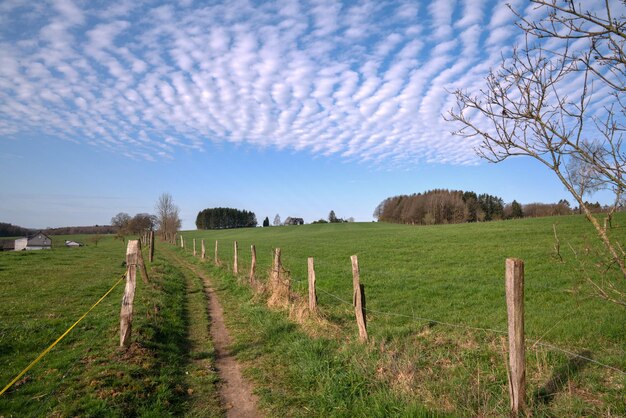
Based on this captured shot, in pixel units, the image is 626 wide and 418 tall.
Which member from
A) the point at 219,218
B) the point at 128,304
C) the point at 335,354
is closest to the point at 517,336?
the point at 335,354

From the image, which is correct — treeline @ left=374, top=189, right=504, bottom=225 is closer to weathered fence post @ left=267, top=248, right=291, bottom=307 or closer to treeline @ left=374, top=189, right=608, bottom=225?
treeline @ left=374, top=189, right=608, bottom=225

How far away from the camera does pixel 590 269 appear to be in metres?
14.2

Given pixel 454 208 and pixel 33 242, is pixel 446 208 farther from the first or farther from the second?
pixel 33 242

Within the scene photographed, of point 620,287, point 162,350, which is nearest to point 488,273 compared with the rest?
point 620,287

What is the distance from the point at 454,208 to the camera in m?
108

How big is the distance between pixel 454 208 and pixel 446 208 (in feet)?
9.00

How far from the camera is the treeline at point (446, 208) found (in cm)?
10557

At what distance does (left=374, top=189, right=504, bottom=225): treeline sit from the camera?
105575mm

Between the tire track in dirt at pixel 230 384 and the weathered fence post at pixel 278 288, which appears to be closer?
the tire track in dirt at pixel 230 384

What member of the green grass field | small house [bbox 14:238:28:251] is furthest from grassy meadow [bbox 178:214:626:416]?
small house [bbox 14:238:28:251]

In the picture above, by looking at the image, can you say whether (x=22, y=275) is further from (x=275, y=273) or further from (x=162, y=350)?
(x=162, y=350)

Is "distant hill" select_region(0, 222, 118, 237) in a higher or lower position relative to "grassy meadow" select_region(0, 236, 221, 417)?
higher

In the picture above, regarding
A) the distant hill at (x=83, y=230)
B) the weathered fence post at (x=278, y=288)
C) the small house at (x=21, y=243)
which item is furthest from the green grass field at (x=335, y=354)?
the distant hill at (x=83, y=230)

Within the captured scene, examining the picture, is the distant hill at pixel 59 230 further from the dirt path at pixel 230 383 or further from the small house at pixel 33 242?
the dirt path at pixel 230 383
